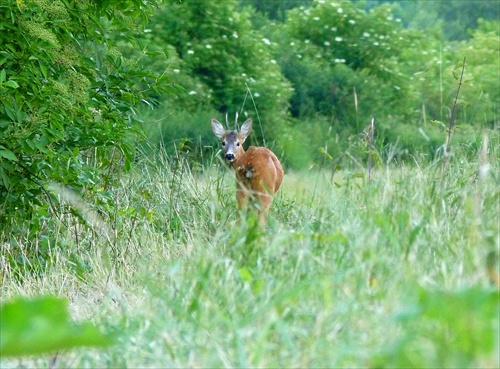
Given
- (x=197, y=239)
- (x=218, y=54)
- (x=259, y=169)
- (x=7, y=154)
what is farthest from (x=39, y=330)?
(x=218, y=54)

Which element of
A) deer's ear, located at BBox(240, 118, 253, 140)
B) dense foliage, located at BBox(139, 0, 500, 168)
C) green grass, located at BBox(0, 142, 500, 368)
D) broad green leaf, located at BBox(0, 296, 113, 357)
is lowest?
dense foliage, located at BBox(139, 0, 500, 168)

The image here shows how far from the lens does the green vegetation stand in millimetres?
2941

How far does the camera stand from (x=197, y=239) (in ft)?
13.9

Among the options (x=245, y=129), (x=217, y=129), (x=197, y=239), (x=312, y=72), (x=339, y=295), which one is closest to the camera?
(x=339, y=295)

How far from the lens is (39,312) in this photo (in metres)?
2.34

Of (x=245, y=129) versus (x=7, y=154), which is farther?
(x=245, y=129)

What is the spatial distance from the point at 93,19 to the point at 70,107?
671 millimetres

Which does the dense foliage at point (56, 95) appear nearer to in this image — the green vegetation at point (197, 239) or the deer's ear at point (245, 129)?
the green vegetation at point (197, 239)

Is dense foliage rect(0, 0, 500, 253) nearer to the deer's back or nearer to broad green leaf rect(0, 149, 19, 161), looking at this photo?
broad green leaf rect(0, 149, 19, 161)

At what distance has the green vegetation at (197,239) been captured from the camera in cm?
294

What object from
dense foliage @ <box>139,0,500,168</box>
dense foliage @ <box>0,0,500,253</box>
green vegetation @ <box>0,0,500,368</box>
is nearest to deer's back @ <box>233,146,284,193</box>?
green vegetation @ <box>0,0,500,368</box>

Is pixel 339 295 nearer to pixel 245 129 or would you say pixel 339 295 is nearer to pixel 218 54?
pixel 245 129

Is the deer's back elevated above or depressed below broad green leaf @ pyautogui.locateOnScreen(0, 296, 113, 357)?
below

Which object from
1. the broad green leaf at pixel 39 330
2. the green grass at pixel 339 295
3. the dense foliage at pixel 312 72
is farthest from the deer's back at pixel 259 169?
the dense foliage at pixel 312 72
